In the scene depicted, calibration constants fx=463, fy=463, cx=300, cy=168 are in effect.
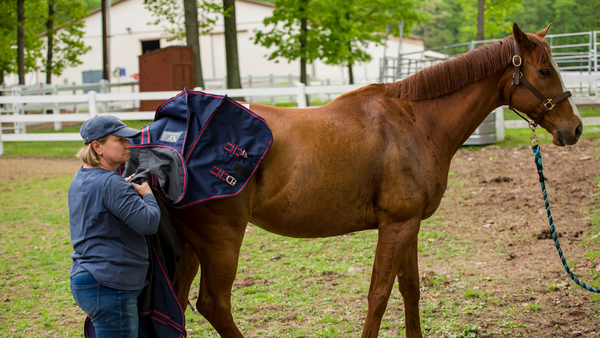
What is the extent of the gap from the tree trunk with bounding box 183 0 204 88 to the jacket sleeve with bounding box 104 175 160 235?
1275cm

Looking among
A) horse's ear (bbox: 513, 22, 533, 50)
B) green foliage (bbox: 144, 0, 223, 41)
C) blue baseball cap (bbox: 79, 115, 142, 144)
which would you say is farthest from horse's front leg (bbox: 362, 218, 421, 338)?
green foliage (bbox: 144, 0, 223, 41)

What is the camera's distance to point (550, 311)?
12.3ft

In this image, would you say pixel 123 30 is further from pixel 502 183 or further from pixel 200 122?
pixel 200 122

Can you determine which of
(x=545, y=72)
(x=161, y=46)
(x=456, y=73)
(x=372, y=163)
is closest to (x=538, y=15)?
(x=161, y=46)

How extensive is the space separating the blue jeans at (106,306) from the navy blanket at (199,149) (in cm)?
57

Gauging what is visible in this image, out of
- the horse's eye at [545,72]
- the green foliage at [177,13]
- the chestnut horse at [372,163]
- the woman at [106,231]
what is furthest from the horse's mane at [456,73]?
the green foliage at [177,13]

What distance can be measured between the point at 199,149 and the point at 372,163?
1075mm

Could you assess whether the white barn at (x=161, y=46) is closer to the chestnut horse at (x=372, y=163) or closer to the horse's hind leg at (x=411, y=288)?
the chestnut horse at (x=372, y=163)

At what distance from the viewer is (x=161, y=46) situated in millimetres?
35781

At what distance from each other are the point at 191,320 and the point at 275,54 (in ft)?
45.8

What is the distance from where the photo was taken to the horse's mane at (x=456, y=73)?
311cm

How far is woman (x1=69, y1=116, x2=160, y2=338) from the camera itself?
2.32 m

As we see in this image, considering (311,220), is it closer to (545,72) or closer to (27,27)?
(545,72)

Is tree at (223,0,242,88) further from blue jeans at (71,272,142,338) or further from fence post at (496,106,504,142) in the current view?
blue jeans at (71,272,142,338)
